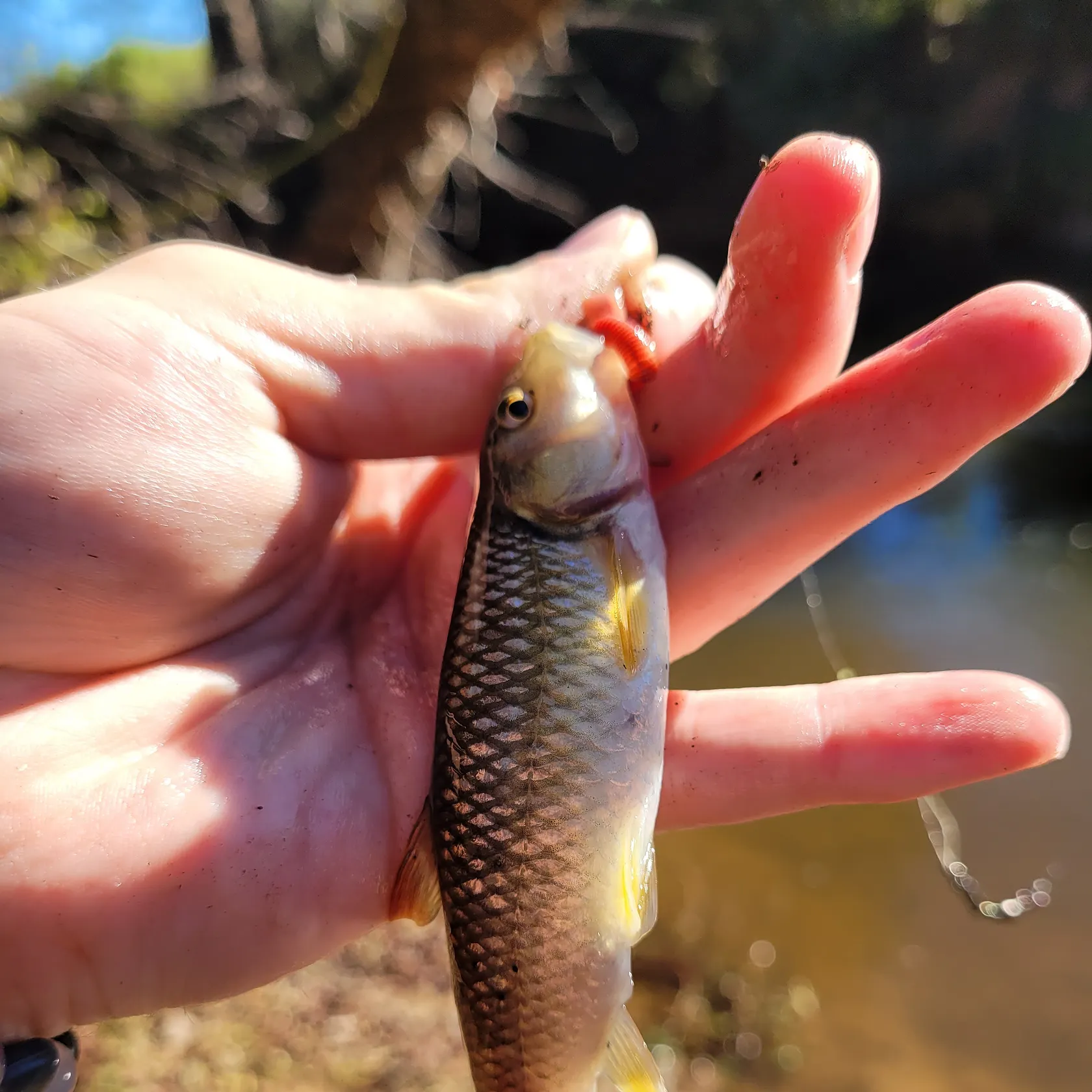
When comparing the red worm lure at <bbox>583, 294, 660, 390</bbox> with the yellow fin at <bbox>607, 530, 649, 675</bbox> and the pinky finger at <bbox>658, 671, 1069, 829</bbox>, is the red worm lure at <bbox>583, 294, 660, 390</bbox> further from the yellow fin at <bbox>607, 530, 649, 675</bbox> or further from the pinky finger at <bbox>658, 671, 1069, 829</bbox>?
the pinky finger at <bbox>658, 671, 1069, 829</bbox>

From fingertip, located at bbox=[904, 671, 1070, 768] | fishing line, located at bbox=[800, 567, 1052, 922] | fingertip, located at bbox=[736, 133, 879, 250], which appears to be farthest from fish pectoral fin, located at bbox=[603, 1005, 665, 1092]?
fishing line, located at bbox=[800, 567, 1052, 922]

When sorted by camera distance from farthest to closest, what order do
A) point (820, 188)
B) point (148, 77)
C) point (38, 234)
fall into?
point (148, 77)
point (38, 234)
point (820, 188)

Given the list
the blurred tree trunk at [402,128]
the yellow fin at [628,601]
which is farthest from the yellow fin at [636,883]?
the blurred tree trunk at [402,128]

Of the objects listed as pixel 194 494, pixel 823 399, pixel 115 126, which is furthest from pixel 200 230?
pixel 823 399

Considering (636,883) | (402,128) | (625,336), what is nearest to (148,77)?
(402,128)

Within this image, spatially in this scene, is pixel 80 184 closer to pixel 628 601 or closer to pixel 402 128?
pixel 402 128
